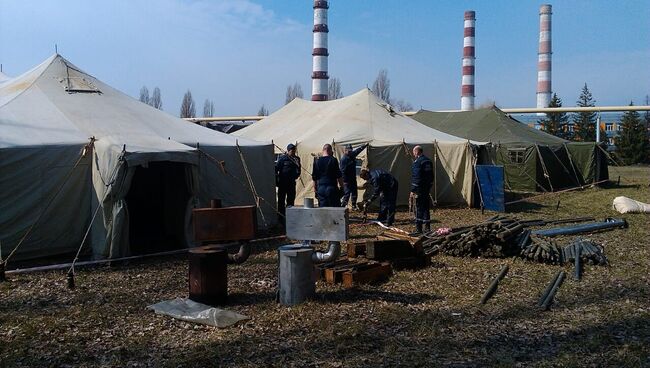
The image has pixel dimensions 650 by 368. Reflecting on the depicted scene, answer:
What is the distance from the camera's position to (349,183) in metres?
13.3

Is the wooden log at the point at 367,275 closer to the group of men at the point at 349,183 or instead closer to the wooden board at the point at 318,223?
the wooden board at the point at 318,223

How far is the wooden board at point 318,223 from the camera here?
19.7ft

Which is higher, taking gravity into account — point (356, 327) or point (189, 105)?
point (189, 105)

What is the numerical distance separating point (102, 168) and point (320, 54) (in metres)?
40.7

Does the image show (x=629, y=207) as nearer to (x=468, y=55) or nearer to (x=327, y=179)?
(x=327, y=179)

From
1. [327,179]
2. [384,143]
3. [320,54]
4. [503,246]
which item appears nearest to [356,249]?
[503,246]

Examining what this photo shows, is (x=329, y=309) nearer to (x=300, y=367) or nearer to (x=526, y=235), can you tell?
(x=300, y=367)

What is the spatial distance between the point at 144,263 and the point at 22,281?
1.65 m

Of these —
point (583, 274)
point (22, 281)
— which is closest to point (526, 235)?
point (583, 274)

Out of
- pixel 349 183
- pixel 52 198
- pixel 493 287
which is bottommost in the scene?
pixel 493 287

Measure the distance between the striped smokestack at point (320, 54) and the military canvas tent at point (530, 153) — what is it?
84.9 ft

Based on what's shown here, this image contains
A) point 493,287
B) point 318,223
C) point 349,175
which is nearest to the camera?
point 318,223

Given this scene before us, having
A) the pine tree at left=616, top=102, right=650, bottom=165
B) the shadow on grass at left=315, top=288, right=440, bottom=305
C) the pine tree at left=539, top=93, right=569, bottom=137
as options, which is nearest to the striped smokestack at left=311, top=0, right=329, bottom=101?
the pine tree at left=539, top=93, right=569, bottom=137

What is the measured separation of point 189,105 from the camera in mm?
66312
